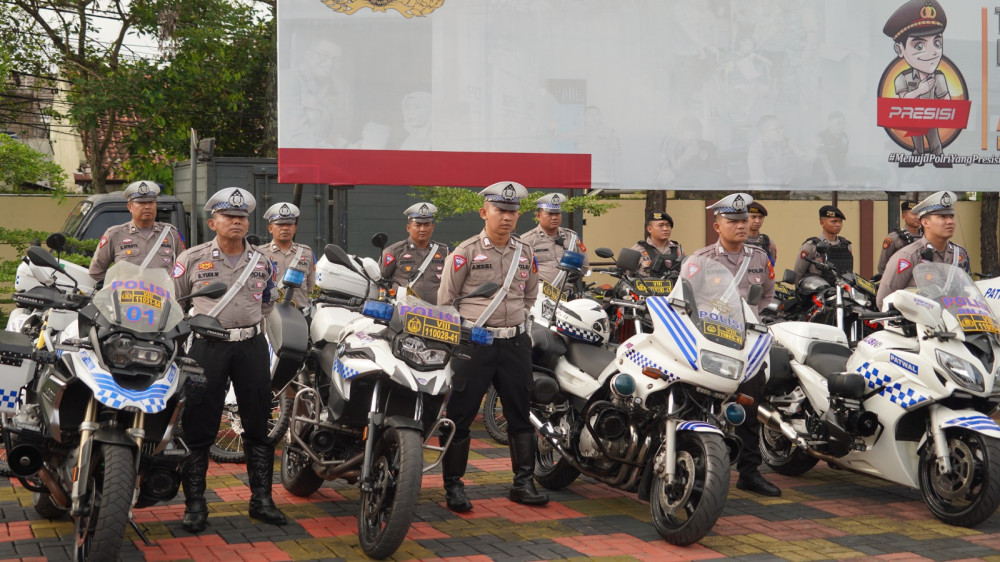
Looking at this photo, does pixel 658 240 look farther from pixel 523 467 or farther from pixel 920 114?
pixel 523 467

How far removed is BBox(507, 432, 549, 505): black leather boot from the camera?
6641 millimetres

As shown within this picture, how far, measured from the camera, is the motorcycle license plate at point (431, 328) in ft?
18.2

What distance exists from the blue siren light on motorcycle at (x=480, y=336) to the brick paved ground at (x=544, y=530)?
107 cm

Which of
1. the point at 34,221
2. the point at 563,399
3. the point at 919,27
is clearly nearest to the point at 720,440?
the point at 563,399

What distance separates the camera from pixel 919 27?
11.9m

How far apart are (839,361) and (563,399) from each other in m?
1.82

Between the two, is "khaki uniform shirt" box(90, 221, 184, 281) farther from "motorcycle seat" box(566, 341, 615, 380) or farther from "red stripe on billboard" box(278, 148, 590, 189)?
"motorcycle seat" box(566, 341, 615, 380)

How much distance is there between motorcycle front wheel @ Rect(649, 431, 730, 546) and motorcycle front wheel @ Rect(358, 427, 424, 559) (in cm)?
138

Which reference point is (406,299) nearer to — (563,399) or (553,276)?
(563,399)

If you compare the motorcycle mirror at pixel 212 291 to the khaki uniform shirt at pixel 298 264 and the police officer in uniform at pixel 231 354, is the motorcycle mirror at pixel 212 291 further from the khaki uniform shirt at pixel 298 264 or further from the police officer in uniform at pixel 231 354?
the khaki uniform shirt at pixel 298 264

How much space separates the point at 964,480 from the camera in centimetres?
603

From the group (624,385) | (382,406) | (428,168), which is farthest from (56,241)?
(428,168)

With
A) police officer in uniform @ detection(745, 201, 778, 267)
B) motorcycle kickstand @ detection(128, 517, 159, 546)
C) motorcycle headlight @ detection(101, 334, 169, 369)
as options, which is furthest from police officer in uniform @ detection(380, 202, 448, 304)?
motorcycle headlight @ detection(101, 334, 169, 369)

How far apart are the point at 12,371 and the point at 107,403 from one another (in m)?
0.92
